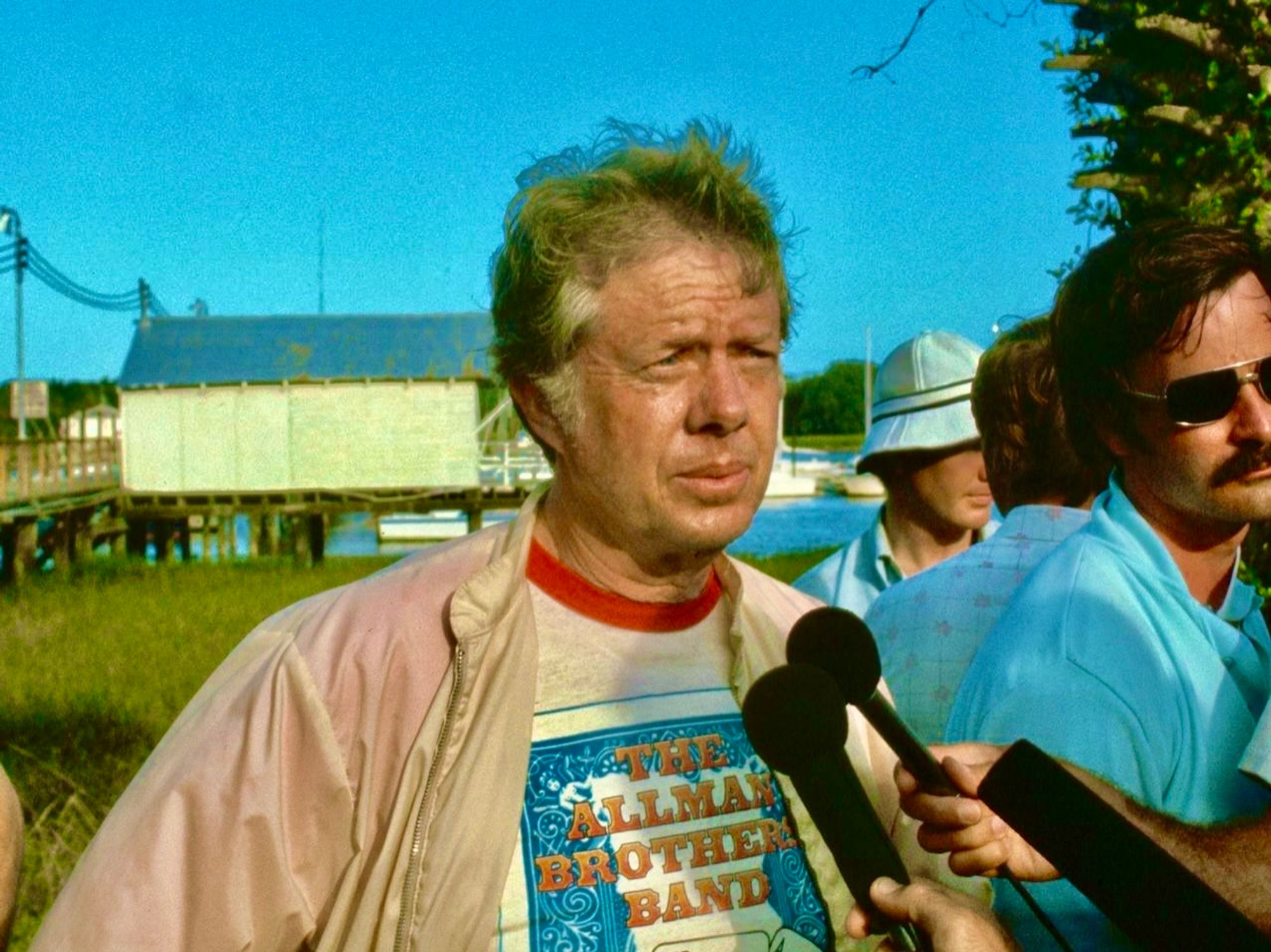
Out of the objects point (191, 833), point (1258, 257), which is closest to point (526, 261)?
point (191, 833)

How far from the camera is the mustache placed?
2.33 m

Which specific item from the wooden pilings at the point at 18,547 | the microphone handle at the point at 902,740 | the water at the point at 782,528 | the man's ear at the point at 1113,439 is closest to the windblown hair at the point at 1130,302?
the man's ear at the point at 1113,439

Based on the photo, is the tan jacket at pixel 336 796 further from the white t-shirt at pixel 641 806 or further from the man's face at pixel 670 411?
the man's face at pixel 670 411

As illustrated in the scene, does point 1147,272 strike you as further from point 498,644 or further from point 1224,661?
point 498,644

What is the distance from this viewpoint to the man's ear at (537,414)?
8.22 ft

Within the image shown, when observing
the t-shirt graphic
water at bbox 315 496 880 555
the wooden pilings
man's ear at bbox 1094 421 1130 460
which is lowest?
water at bbox 315 496 880 555

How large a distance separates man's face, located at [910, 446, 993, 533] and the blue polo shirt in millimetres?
2092

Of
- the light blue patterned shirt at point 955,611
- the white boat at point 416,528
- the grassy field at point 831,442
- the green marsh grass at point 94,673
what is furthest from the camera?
the grassy field at point 831,442

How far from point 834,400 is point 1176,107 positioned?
293 ft

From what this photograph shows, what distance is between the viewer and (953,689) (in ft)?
Result: 10.5

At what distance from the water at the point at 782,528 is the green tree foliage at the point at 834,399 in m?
19.7

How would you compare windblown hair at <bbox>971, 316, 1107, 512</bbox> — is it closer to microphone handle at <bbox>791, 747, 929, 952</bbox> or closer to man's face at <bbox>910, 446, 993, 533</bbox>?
man's face at <bbox>910, 446, 993, 533</bbox>

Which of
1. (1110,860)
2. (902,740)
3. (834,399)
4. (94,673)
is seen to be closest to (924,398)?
(902,740)

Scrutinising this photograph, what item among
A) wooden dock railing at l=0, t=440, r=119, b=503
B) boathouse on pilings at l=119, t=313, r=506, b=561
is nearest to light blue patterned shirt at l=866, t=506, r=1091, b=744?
wooden dock railing at l=0, t=440, r=119, b=503
